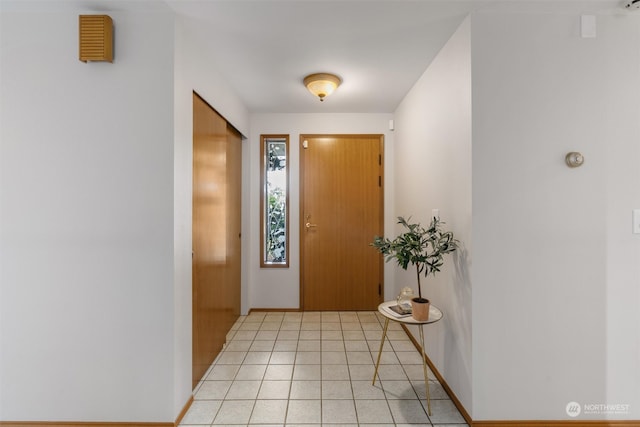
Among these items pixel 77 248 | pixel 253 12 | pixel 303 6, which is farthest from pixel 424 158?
pixel 77 248

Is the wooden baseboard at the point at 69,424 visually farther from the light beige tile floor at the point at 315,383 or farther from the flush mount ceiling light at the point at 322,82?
the flush mount ceiling light at the point at 322,82

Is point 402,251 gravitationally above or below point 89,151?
below

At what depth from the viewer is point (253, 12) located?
1731 millimetres

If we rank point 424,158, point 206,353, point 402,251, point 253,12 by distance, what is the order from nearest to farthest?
1. point 253,12
2. point 402,251
3. point 206,353
4. point 424,158

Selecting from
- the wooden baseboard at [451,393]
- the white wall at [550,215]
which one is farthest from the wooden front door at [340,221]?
the white wall at [550,215]

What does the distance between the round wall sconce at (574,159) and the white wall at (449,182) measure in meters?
0.55

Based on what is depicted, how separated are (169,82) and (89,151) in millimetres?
596

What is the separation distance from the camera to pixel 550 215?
171cm

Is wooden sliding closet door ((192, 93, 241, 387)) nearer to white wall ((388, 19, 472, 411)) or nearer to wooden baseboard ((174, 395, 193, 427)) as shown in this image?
wooden baseboard ((174, 395, 193, 427))

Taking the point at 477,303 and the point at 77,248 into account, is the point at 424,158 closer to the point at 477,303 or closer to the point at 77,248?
the point at 477,303

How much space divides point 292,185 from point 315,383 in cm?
217

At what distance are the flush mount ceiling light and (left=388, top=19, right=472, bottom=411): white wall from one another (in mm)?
755

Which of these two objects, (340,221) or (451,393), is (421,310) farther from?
(340,221)

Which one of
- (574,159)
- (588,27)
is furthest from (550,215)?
(588,27)
